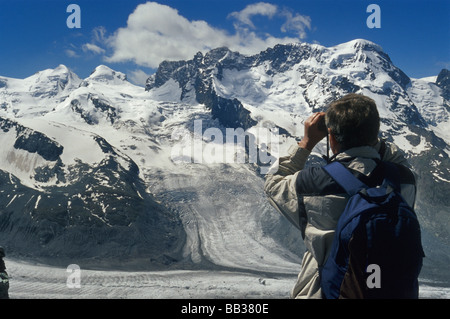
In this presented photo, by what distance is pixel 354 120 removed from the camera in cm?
482

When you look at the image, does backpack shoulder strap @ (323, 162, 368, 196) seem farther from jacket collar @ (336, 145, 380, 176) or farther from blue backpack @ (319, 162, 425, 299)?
jacket collar @ (336, 145, 380, 176)

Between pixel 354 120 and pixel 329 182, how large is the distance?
0.82 m

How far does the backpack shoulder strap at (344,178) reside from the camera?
4.51m

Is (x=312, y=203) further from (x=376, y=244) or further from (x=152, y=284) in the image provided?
(x=152, y=284)

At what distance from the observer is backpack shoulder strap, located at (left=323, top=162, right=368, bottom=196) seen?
4.51 metres

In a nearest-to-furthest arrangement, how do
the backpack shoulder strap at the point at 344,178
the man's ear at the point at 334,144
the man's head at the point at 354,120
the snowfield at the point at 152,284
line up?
1. the backpack shoulder strap at the point at 344,178
2. the man's head at the point at 354,120
3. the man's ear at the point at 334,144
4. the snowfield at the point at 152,284

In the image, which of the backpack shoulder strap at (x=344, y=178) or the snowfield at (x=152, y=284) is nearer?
the backpack shoulder strap at (x=344, y=178)

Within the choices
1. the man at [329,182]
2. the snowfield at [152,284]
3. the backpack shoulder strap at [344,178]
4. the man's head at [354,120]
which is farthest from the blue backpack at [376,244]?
the snowfield at [152,284]

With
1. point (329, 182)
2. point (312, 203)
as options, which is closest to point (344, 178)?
point (329, 182)

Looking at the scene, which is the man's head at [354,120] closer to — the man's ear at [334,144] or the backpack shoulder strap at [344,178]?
the man's ear at [334,144]

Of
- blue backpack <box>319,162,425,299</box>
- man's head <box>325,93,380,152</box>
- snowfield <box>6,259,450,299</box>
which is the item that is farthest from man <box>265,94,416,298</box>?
snowfield <box>6,259,450,299</box>

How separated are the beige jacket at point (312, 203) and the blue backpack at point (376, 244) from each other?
20 centimetres
